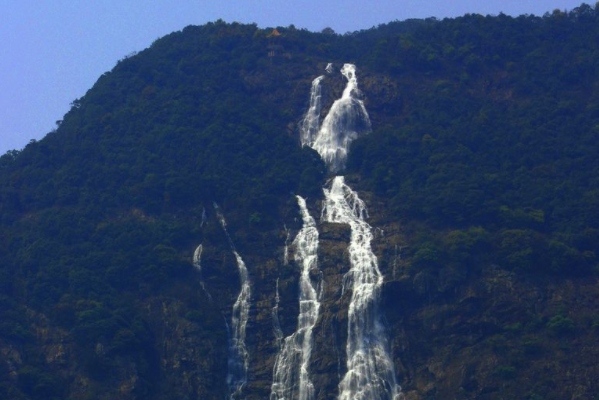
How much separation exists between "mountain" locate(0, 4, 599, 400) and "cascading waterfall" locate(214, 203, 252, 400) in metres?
0.17

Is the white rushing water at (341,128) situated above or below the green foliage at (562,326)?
above

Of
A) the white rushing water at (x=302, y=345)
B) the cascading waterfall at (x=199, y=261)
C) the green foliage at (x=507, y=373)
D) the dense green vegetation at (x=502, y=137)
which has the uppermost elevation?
the dense green vegetation at (x=502, y=137)

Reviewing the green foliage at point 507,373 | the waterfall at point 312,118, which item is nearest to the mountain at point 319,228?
the green foliage at point 507,373

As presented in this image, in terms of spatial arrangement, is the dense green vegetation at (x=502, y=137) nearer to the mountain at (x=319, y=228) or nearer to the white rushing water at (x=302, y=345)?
the mountain at (x=319, y=228)

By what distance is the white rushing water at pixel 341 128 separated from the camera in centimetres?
12600

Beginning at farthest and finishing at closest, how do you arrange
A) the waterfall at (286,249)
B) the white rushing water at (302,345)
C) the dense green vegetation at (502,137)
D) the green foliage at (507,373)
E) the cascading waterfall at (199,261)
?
1. the waterfall at (286,249)
2. the dense green vegetation at (502,137)
3. the cascading waterfall at (199,261)
4. the white rushing water at (302,345)
5. the green foliage at (507,373)

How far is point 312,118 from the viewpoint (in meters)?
132

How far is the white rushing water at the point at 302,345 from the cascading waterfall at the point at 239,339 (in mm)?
2571

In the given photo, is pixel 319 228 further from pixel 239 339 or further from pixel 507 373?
pixel 507 373

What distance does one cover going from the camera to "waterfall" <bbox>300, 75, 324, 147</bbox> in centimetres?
12975

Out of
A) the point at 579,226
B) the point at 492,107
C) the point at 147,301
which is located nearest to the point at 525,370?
the point at 579,226

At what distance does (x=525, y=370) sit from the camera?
95562mm

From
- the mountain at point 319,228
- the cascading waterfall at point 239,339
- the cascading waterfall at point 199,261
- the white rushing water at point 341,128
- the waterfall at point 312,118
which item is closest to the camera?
the mountain at point 319,228

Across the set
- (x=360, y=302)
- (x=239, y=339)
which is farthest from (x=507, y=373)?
(x=239, y=339)
